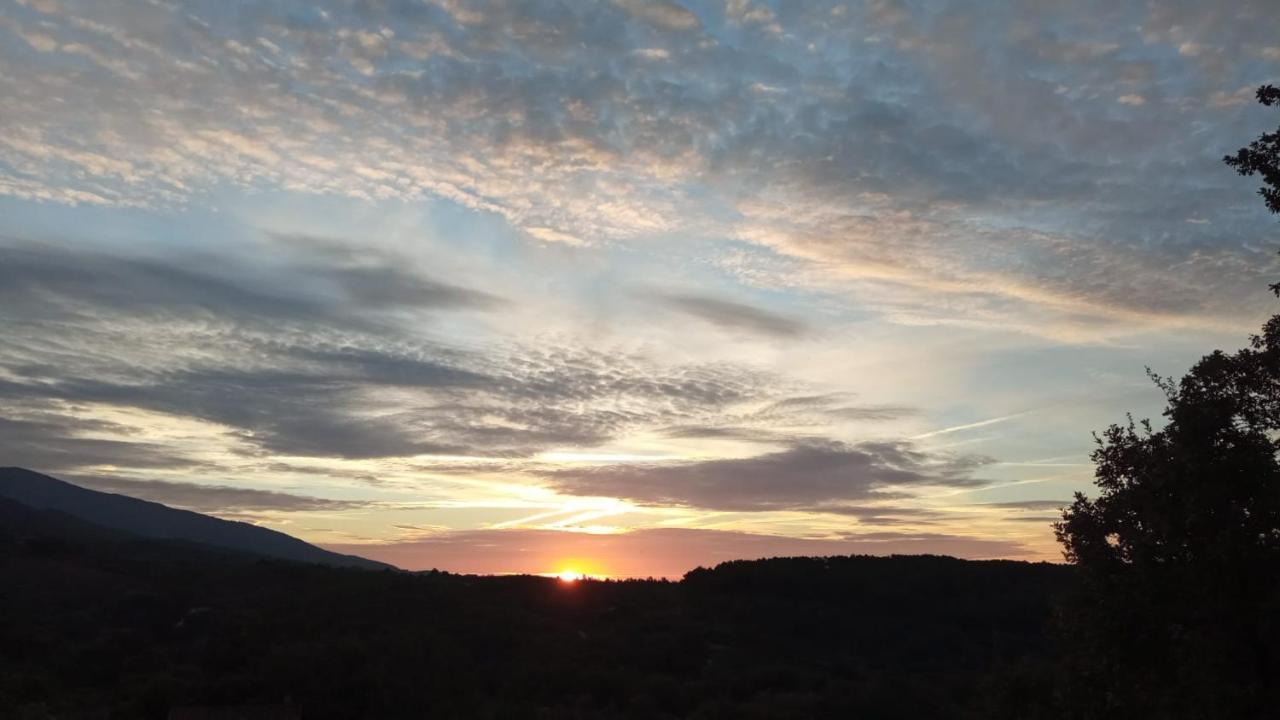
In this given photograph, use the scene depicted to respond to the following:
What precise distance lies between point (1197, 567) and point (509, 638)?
44.4 meters

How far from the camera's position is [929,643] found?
6262 centimetres

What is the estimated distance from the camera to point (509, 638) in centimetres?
5341

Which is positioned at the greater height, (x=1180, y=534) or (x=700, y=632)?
(x=1180, y=534)

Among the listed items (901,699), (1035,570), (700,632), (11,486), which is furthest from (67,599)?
(11,486)

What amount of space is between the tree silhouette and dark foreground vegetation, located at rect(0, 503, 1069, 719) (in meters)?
10.1

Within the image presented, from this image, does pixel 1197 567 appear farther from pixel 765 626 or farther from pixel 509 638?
pixel 765 626

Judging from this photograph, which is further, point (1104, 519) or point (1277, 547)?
point (1104, 519)

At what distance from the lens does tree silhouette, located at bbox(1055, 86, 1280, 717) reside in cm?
1402

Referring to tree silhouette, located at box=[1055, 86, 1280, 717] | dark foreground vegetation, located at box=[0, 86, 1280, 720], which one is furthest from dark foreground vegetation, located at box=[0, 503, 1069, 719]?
tree silhouette, located at box=[1055, 86, 1280, 717]

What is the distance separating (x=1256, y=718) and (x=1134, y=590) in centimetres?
241

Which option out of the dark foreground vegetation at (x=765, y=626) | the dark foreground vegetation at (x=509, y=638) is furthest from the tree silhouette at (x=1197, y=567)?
the dark foreground vegetation at (x=509, y=638)

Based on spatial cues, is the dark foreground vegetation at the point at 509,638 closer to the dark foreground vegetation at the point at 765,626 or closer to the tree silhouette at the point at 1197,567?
the dark foreground vegetation at the point at 765,626

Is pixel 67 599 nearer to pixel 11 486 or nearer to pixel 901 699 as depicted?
pixel 901 699

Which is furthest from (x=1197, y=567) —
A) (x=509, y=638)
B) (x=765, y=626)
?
(x=765, y=626)
